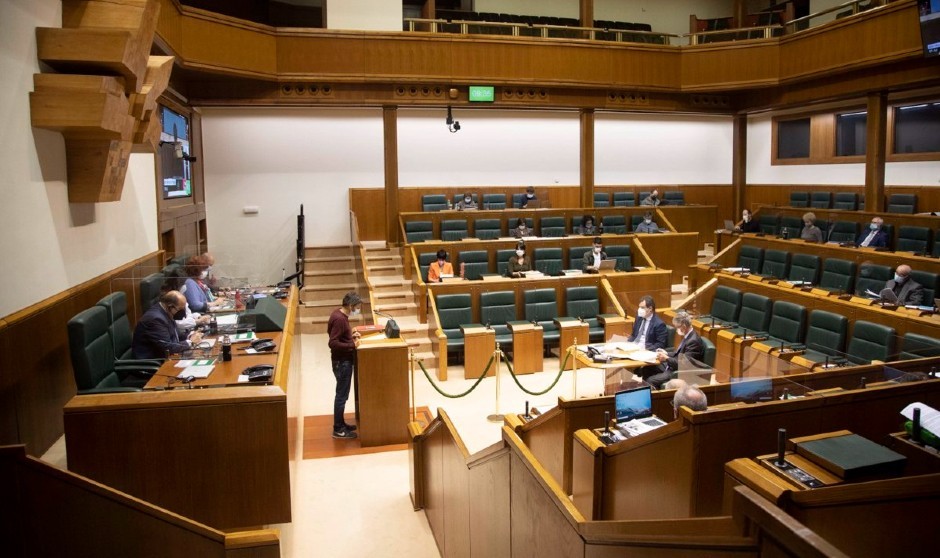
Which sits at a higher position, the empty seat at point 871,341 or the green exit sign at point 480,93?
the green exit sign at point 480,93

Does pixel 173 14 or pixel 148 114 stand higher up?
pixel 173 14

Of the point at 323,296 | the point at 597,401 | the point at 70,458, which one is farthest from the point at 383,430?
the point at 323,296

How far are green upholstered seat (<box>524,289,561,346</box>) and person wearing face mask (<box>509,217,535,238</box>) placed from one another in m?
2.15

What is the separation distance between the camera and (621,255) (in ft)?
34.4

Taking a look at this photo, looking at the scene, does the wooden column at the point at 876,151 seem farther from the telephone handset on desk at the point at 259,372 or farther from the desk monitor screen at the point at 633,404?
the telephone handset on desk at the point at 259,372

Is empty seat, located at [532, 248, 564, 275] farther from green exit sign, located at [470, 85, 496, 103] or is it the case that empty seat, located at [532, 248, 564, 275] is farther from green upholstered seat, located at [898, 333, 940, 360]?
green upholstered seat, located at [898, 333, 940, 360]

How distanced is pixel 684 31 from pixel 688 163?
3.09 m

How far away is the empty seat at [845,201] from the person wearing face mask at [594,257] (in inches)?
239

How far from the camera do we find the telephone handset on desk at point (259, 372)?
4125 mm

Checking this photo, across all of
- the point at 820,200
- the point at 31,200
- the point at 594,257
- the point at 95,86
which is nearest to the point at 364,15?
the point at 594,257

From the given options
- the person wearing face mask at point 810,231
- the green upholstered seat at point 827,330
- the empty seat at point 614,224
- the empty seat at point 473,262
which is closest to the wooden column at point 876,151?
the person wearing face mask at point 810,231

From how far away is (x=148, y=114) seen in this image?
6133 mm

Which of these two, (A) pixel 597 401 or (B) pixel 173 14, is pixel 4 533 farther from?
(B) pixel 173 14

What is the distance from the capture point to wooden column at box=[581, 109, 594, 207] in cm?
1336
